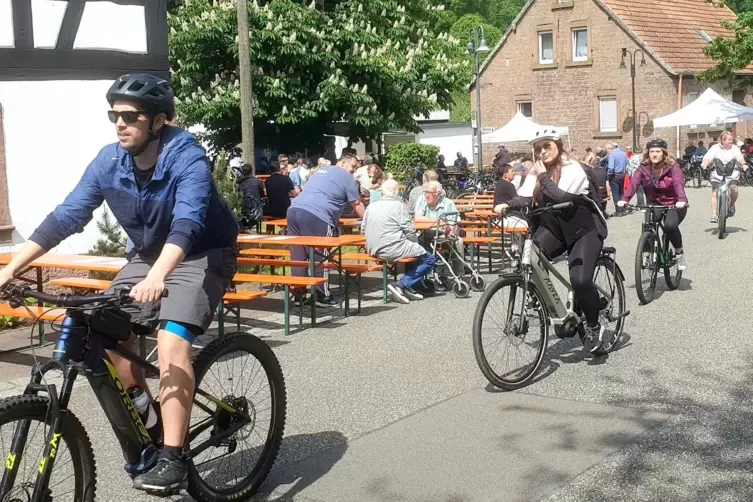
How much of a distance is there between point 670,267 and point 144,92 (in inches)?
320

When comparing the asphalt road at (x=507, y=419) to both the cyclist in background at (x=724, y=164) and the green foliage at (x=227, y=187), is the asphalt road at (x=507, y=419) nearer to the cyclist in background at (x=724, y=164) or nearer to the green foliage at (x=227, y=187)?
the green foliage at (x=227, y=187)

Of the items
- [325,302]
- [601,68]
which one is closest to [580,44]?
[601,68]

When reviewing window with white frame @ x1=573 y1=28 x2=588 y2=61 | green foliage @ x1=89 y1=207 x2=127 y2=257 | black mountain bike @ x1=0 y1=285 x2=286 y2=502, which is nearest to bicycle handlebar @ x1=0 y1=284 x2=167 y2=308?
black mountain bike @ x1=0 y1=285 x2=286 y2=502

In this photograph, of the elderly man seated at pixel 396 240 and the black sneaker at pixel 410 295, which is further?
the black sneaker at pixel 410 295

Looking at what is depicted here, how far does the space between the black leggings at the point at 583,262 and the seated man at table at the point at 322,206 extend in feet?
13.5

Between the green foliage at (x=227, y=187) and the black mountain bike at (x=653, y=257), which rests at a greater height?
the green foliage at (x=227, y=187)

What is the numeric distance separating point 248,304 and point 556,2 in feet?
127

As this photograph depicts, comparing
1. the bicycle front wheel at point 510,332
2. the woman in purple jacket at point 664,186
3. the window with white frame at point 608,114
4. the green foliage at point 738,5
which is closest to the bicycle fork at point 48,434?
the bicycle front wheel at point 510,332

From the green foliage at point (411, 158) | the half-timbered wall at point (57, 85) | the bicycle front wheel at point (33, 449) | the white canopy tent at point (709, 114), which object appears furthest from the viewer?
the green foliage at point (411, 158)

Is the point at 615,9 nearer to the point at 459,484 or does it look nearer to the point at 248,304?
the point at 248,304

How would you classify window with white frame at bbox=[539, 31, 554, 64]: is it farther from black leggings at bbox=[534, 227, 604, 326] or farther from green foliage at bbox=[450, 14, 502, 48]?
black leggings at bbox=[534, 227, 604, 326]

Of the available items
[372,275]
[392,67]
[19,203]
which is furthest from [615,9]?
[19,203]

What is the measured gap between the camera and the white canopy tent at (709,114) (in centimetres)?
3319

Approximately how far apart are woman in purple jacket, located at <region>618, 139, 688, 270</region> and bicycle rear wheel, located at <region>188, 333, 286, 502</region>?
22.6 ft
